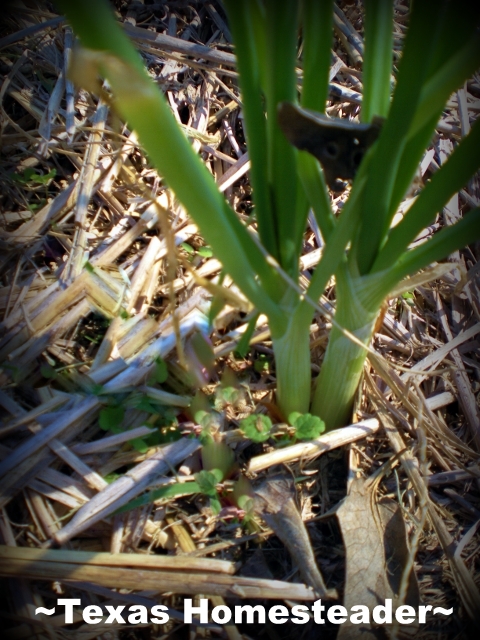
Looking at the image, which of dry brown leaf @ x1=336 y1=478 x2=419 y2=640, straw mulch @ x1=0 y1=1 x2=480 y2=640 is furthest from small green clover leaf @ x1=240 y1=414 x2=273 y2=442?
dry brown leaf @ x1=336 y1=478 x2=419 y2=640

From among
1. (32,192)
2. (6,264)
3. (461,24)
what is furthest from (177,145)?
(32,192)

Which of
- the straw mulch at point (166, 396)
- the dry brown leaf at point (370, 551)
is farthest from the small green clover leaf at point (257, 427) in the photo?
the dry brown leaf at point (370, 551)

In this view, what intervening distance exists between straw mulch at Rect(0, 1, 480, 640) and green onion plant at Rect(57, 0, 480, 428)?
79 mm

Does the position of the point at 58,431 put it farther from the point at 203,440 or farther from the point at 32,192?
the point at 32,192

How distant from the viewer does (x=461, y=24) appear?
54cm

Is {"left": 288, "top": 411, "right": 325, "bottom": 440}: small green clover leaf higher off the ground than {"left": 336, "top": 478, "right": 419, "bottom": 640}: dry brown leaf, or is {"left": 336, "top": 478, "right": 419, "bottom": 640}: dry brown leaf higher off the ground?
{"left": 288, "top": 411, "right": 325, "bottom": 440}: small green clover leaf

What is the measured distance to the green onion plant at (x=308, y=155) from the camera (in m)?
0.44

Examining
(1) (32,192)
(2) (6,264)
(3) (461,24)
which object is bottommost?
(2) (6,264)

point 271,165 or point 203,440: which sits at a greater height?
point 271,165

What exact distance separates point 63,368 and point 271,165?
536 mm

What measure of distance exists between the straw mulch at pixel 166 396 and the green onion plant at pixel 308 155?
8cm

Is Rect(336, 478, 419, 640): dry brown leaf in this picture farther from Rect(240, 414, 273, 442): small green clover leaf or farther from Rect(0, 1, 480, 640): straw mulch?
Rect(240, 414, 273, 442): small green clover leaf

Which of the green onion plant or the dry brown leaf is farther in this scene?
the dry brown leaf

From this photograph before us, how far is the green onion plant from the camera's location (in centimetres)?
44
